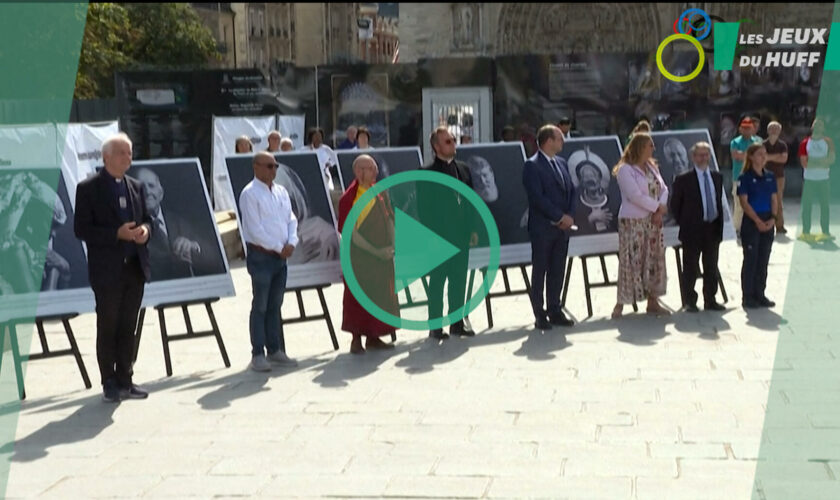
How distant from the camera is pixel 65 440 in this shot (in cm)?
757

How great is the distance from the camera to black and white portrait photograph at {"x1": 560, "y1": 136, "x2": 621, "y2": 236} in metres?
12.2

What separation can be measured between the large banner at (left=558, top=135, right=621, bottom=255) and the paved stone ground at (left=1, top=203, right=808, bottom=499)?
1.08m

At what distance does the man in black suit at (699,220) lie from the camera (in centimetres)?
1180

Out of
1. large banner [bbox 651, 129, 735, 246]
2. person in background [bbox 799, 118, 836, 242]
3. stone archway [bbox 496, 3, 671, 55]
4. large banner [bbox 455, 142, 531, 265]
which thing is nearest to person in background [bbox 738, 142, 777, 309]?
large banner [bbox 651, 129, 735, 246]

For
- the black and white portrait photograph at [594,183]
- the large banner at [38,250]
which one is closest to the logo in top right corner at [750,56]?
the black and white portrait photograph at [594,183]

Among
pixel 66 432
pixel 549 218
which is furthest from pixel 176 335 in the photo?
pixel 549 218

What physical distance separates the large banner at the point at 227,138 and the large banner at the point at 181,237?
9.32m

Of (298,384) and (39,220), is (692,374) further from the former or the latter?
(39,220)

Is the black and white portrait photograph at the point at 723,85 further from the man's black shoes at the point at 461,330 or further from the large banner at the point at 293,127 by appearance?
the man's black shoes at the point at 461,330

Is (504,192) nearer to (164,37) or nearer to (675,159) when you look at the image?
(675,159)

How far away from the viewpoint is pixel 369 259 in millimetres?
10516

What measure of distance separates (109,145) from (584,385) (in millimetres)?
3728

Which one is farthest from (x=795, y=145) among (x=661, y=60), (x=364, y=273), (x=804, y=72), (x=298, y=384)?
(x=298, y=384)

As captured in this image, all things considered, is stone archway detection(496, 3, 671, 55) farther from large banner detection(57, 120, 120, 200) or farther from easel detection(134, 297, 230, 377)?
easel detection(134, 297, 230, 377)
